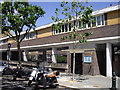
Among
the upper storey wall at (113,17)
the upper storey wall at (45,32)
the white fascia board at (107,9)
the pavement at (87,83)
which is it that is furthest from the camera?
the upper storey wall at (45,32)

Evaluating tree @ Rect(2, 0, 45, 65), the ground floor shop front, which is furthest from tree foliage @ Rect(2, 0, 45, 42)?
Answer: the ground floor shop front

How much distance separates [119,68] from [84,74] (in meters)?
3.59

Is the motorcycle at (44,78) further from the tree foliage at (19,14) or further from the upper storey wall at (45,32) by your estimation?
the upper storey wall at (45,32)

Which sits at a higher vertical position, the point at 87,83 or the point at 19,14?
the point at 19,14

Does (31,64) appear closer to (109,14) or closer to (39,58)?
(39,58)

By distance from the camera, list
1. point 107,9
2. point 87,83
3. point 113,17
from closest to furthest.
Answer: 1. point 87,83
2. point 107,9
3. point 113,17

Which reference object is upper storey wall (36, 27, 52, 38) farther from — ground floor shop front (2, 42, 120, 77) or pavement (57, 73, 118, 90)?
pavement (57, 73, 118, 90)

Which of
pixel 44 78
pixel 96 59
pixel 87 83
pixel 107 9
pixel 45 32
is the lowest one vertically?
pixel 87 83

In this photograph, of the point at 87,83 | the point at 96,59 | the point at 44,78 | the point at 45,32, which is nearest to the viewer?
the point at 44,78

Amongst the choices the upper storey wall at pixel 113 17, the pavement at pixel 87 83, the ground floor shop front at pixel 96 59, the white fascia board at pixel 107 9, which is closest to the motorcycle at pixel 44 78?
the pavement at pixel 87 83

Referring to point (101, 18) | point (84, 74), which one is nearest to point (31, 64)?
point (84, 74)

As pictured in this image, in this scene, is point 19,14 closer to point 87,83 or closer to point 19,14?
point 19,14

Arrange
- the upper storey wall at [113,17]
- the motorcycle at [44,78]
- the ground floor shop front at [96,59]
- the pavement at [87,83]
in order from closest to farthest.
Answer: the motorcycle at [44,78]
the pavement at [87,83]
the ground floor shop front at [96,59]
the upper storey wall at [113,17]

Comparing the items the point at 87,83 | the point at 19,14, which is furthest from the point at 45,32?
the point at 87,83
